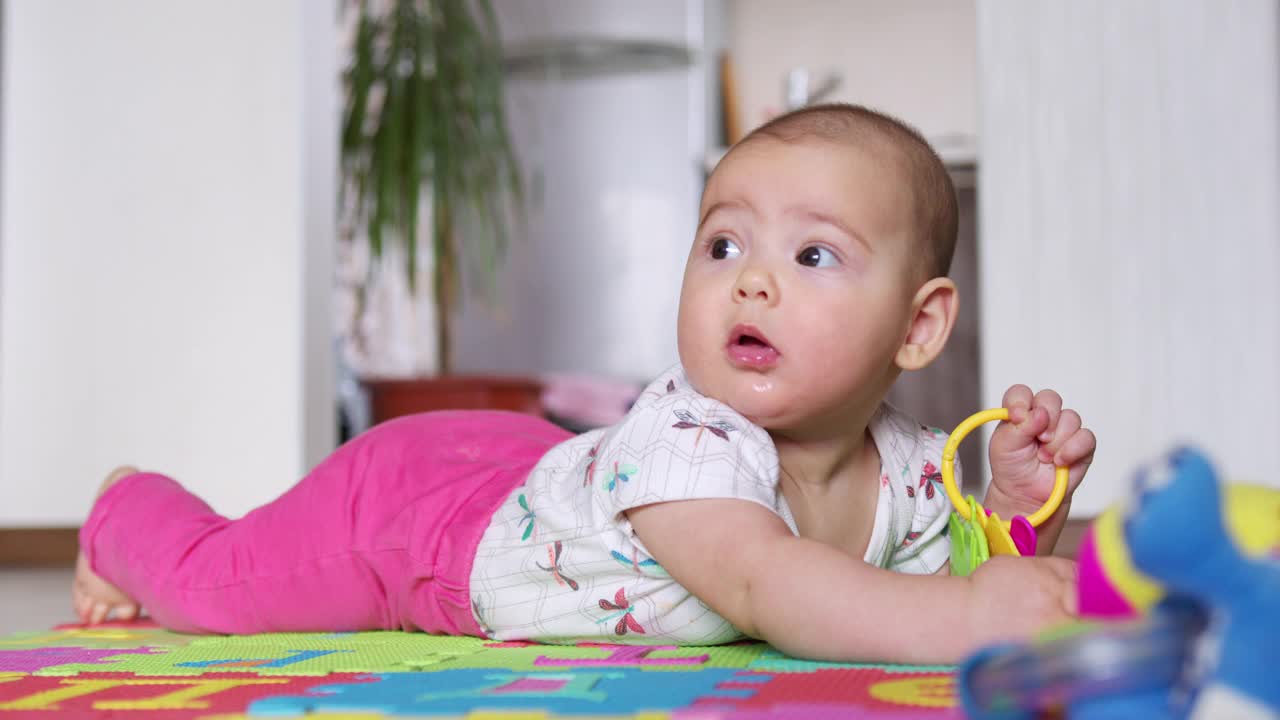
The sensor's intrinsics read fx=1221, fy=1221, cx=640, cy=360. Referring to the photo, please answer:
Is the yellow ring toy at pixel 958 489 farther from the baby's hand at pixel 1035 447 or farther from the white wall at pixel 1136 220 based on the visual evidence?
the white wall at pixel 1136 220

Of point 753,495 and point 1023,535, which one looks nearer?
point 753,495

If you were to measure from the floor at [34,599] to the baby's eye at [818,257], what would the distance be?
0.98 meters

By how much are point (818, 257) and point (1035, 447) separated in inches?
11.1

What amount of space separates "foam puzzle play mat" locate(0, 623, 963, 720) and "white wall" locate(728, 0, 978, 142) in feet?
9.81

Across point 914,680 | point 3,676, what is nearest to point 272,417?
point 3,676

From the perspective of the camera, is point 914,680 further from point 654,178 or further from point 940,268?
point 654,178

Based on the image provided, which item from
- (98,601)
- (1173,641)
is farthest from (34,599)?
(1173,641)

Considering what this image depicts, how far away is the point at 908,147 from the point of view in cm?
91

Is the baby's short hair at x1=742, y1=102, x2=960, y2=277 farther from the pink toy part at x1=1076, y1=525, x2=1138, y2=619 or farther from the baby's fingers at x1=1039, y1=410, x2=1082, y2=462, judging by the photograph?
the pink toy part at x1=1076, y1=525, x2=1138, y2=619

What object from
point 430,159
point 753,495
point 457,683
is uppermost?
point 430,159

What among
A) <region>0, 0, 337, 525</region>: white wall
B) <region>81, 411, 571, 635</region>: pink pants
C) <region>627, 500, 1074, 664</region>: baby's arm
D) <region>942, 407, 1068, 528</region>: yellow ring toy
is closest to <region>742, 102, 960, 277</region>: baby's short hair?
<region>942, 407, 1068, 528</region>: yellow ring toy

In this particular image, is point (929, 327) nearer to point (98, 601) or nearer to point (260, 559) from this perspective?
point (260, 559)

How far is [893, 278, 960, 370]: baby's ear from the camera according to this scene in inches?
36.8

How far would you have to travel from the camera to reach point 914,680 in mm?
678
